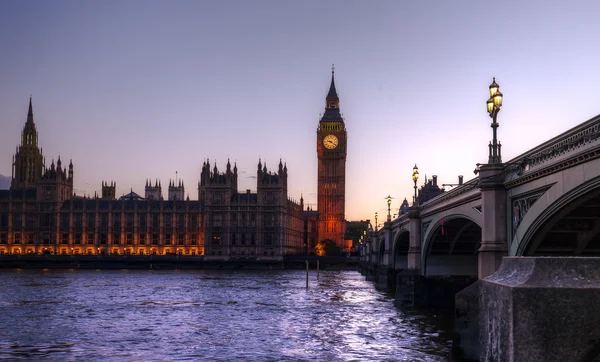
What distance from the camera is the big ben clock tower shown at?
186625 millimetres

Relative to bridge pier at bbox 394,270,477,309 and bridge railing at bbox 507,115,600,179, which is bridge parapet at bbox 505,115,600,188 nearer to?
bridge railing at bbox 507,115,600,179

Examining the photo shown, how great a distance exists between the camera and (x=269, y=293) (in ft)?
202

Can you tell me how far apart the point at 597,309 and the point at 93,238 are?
16836 cm

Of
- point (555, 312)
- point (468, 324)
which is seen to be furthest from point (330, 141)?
point (555, 312)

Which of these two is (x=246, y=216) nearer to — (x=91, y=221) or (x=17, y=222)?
(x=91, y=221)

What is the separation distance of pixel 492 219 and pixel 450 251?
20215mm

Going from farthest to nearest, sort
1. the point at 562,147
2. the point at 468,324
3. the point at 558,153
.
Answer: the point at 468,324 → the point at 558,153 → the point at 562,147

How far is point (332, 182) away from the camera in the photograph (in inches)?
7441

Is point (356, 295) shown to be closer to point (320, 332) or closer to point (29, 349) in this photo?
point (320, 332)

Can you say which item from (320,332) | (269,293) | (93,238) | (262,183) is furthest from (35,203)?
(320,332)

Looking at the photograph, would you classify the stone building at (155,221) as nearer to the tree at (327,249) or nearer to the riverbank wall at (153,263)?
the tree at (327,249)

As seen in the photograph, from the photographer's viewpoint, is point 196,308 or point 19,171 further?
point 19,171

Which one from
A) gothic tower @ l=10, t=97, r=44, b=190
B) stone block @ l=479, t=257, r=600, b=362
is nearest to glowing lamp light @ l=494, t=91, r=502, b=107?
stone block @ l=479, t=257, r=600, b=362

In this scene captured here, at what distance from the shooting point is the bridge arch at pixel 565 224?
1728 cm
